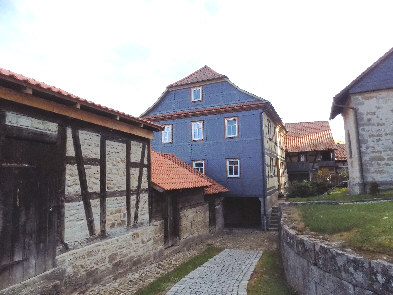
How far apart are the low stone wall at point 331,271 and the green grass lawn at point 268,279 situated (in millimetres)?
442

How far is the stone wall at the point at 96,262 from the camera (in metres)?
6.19

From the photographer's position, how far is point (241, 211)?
787 inches

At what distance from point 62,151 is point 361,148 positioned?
13.0 metres

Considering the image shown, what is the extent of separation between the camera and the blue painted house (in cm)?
1762

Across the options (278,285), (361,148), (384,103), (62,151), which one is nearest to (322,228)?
(278,285)

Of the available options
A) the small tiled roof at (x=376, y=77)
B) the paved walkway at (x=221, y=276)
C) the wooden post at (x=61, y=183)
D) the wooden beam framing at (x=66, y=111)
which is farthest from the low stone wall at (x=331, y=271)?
the small tiled roof at (x=376, y=77)

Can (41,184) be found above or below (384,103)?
below

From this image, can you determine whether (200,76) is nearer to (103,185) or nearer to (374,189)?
(374,189)

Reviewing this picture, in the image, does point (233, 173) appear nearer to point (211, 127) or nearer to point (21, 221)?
point (211, 127)

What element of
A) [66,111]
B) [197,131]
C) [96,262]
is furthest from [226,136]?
[66,111]

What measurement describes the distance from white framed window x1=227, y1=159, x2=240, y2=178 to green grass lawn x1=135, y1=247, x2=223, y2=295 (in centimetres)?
664

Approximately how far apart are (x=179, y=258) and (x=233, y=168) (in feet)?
27.6

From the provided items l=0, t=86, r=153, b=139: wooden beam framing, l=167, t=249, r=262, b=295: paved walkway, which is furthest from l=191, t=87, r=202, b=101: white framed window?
l=167, t=249, r=262, b=295: paved walkway

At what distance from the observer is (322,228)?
664 centimetres
